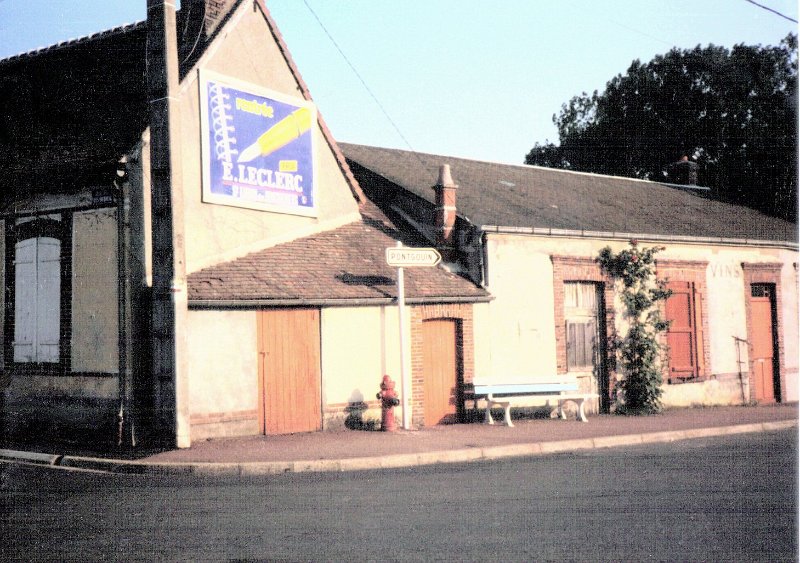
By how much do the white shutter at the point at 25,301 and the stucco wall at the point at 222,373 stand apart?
11.9 feet

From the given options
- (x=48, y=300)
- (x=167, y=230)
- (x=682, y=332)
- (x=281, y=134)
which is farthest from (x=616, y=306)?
(x=48, y=300)

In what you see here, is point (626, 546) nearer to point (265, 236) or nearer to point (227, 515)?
point (227, 515)

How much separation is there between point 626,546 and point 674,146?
34.2m

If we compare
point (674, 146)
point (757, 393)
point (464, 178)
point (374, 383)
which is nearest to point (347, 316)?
point (374, 383)

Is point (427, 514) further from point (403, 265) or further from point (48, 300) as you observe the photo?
point (48, 300)

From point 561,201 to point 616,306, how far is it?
354 centimetres

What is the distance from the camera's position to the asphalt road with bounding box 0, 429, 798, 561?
21.2 feet

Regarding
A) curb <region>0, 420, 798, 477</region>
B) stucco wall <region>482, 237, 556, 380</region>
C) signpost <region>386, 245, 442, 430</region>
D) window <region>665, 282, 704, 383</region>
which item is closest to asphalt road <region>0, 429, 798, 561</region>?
curb <region>0, 420, 798, 477</region>

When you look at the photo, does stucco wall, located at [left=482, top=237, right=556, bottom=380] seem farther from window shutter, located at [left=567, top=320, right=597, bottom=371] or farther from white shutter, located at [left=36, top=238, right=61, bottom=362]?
Result: white shutter, located at [left=36, top=238, right=61, bottom=362]

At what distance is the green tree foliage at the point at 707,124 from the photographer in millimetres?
32344

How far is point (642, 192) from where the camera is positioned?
82.3 feet

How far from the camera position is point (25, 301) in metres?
15.0

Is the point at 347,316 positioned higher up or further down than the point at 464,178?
further down

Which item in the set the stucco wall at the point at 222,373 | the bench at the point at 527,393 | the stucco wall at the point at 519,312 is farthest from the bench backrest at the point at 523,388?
the stucco wall at the point at 222,373
